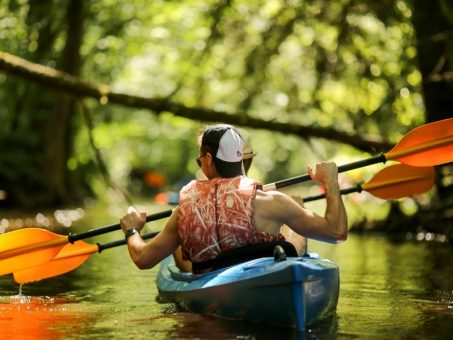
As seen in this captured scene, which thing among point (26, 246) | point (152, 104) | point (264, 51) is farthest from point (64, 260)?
point (264, 51)

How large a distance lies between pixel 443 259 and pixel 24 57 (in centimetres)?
420

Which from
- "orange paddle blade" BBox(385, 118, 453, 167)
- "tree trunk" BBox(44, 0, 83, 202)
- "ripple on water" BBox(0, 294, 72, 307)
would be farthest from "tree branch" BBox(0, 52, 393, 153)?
"ripple on water" BBox(0, 294, 72, 307)

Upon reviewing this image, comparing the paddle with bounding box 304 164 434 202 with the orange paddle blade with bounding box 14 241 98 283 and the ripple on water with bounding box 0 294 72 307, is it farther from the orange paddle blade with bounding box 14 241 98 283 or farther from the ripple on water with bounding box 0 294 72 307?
the ripple on water with bounding box 0 294 72 307

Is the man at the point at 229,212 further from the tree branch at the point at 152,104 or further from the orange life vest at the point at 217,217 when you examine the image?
the tree branch at the point at 152,104

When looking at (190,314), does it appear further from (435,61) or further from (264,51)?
(264,51)

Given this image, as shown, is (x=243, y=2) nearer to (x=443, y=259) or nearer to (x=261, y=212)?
(x=443, y=259)

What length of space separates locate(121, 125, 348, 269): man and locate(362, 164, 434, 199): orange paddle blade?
1.62 meters

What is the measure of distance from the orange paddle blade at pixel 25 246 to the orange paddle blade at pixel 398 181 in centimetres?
221

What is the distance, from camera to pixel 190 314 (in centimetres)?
554

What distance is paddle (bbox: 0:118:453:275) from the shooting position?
6363 mm

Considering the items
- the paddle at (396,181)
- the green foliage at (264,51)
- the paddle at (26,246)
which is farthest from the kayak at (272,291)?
the green foliage at (264,51)

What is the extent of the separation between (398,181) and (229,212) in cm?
222

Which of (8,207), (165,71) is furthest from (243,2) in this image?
(165,71)

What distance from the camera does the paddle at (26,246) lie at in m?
6.50
